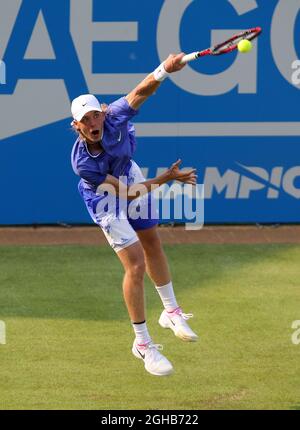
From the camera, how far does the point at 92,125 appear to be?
9391 millimetres

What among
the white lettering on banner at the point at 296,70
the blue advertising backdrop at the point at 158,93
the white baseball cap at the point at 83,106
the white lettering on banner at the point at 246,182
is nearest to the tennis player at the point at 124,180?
the white baseball cap at the point at 83,106

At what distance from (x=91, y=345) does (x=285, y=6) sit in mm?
6007

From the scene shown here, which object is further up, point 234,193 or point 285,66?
point 285,66

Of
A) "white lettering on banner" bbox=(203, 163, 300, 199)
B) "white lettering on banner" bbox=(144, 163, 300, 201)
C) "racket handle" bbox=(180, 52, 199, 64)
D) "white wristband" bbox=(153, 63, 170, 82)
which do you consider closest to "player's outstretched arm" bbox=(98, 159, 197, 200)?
"white wristband" bbox=(153, 63, 170, 82)

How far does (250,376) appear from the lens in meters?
10.3

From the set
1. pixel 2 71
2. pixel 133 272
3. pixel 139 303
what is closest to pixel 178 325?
pixel 139 303

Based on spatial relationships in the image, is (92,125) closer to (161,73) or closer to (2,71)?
(161,73)

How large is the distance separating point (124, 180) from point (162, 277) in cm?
99

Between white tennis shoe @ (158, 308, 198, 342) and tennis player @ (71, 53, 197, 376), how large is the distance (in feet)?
0.04

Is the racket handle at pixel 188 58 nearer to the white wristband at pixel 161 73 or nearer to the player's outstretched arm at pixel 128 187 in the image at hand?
the white wristband at pixel 161 73

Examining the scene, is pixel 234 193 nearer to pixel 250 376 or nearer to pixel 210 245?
pixel 210 245
